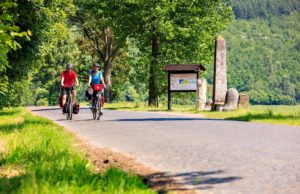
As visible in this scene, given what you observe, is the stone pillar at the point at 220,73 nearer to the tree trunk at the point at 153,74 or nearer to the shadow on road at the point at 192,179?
the tree trunk at the point at 153,74

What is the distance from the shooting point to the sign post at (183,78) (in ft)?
124

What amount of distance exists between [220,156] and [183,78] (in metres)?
29.7

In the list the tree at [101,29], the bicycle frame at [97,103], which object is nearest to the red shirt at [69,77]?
the bicycle frame at [97,103]

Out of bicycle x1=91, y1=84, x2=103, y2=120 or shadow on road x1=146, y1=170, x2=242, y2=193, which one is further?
bicycle x1=91, y1=84, x2=103, y2=120

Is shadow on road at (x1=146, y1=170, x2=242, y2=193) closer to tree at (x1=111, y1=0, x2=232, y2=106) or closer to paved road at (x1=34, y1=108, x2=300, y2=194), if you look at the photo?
paved road at (x1=34, y1=108, x2=300, y2=194)

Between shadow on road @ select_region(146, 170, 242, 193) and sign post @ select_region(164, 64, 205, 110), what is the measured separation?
30843 millimetres

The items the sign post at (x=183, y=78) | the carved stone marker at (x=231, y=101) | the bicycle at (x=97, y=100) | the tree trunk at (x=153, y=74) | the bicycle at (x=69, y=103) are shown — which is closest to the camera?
the bicycle at (x=69, y=103)

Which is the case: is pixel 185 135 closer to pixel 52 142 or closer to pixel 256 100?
pixel 52 142

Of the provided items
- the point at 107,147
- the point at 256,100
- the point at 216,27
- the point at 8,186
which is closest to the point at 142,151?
the point at 107,147

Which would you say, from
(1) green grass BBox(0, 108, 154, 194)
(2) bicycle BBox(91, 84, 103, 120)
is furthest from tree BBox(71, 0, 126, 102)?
(1) green grass BBox(0, 108, 154, 194)

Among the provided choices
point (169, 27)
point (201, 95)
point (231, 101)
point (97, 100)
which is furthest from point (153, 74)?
point (97, 100)

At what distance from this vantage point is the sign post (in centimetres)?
3778

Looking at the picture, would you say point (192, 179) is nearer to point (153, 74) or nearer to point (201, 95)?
point (201, 95)

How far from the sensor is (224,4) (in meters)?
48.4
